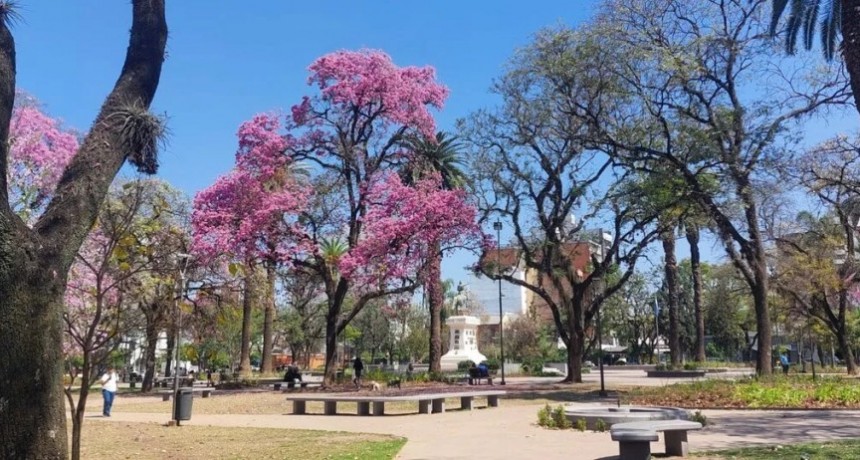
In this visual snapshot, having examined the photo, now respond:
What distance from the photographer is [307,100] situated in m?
28.2

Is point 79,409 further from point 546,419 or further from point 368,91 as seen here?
point 368,91

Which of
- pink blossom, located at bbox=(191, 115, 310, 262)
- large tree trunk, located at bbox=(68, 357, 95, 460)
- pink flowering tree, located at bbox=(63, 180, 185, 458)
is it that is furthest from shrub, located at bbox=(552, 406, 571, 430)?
pink blossom, located at bbox=(191, 115, 310, 262)

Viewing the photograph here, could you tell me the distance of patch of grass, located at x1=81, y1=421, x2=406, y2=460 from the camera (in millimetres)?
10172

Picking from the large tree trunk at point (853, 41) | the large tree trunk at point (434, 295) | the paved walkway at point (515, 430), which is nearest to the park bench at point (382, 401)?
the paved walkway at point (515, 430)

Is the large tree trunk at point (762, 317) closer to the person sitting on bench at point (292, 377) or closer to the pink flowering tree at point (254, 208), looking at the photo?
the pink flowering tree at point (254, 208)

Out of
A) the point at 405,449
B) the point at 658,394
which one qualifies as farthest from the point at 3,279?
the point at 658,394

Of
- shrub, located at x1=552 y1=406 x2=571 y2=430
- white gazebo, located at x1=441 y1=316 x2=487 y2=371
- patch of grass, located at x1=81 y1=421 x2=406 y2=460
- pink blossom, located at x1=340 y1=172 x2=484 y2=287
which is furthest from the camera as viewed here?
white gazebo, located at x1=441 y1=316 x2=487 y2=371

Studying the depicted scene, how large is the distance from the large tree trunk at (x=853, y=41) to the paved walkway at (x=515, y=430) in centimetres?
529

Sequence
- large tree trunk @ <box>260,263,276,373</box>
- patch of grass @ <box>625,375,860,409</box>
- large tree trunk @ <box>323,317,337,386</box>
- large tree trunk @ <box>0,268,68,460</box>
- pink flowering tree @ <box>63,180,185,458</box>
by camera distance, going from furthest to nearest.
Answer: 1. large tree trunk @ <box>260,263,276,373</box>
2. large tree trunk @ <box>323,317,337,386</box>
3. patch of grass @ <box>625,375,860,409</box>
4. pink flowering tree @ <box>63,180,185,458</box>
5. large tree trunk @ <box>0,268,68,460</box>

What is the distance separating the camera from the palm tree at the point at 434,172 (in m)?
27.4

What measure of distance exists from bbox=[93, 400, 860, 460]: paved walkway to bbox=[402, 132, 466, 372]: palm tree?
9.25m

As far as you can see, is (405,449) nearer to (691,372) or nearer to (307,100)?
(307,100)

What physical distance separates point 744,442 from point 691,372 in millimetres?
27739

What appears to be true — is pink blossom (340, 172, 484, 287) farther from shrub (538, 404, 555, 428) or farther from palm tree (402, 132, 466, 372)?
shrub (538, 404, 555, 428)
